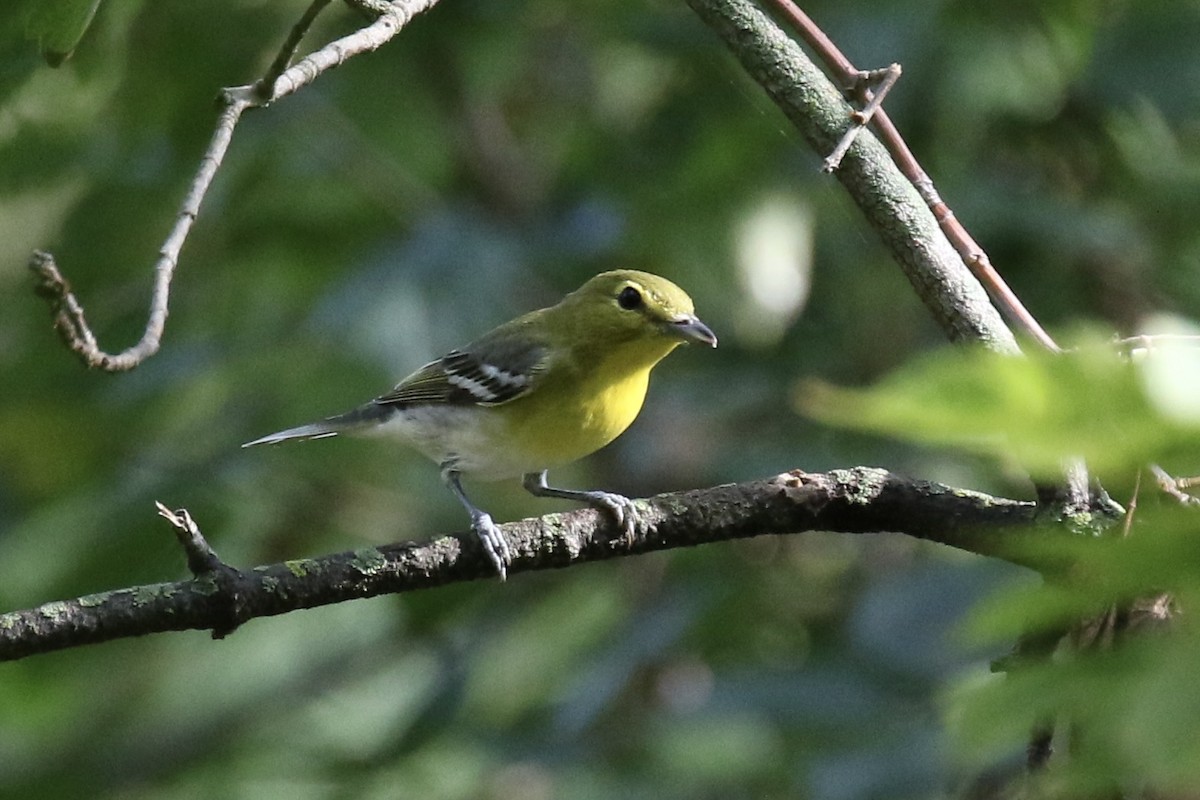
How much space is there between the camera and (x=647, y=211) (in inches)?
173

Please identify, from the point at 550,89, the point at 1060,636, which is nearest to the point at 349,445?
the point at 550,89

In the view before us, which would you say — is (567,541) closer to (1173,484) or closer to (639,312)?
(1173,484)

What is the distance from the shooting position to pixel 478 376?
4207mm

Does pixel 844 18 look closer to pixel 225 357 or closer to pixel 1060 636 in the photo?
pixel 225 357

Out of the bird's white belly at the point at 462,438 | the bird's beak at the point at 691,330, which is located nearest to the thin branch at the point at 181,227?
the bird's beak at the point at 691,330

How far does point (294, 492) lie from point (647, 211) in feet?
6.41

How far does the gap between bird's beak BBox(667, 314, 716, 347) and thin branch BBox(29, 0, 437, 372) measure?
186cm

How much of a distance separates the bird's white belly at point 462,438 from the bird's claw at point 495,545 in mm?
1768

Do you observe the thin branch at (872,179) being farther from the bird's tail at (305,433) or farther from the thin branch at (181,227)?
the bird's tail at (305,433)

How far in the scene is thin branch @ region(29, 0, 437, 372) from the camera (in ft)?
5.86

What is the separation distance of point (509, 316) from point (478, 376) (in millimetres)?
948

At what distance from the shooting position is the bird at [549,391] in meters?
3.87

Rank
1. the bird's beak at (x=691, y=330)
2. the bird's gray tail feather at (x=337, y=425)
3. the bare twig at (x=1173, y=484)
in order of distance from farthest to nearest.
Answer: the bird's gray tail feather at (x=337, y=425) < the bird's beak at (x=691, y=330) < the bare twig at (x=1173, y=484)

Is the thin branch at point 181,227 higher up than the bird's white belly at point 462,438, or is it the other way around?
the thin branch at point 181,227
